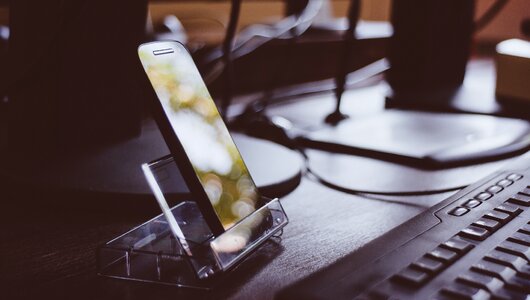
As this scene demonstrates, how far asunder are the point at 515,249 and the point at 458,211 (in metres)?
0.08

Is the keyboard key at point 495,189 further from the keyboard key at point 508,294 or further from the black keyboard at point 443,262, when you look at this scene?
the keyboard key at point 508,294

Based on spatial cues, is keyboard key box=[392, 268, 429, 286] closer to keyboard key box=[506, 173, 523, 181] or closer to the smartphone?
the smartphone

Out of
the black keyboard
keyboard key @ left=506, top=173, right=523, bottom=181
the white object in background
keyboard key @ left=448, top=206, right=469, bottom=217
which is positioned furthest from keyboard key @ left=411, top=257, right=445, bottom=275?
the white object in background

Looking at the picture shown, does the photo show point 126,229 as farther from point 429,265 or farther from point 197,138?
point 429,265

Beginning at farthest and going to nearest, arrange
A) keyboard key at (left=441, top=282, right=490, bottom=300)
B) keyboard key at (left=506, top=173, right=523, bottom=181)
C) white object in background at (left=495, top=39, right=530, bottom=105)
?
white object in background at (left=495, top=39, right=530, bottom=105), keyboard key at (left=506, top=173, right=523, bottom=181), keyboard key at (left=441, top=282, right=490, bottom=300)

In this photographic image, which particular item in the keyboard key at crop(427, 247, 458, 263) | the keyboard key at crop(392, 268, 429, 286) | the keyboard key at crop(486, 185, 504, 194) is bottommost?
the keyboard key at crop(486, 185, 504, 194)

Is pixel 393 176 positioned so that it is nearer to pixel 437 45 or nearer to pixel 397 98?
pixel 397 98

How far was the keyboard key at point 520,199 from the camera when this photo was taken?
0.47m

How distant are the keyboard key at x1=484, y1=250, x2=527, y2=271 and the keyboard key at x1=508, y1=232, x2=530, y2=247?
27 millimetres

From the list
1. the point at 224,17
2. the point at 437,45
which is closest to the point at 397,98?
the point at 437,45

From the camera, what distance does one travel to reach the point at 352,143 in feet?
2.49

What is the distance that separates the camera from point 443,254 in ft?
1.19

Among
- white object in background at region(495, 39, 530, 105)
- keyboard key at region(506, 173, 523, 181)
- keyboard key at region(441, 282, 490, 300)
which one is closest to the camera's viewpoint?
keyboard key at region(441, 282, 490, 300)

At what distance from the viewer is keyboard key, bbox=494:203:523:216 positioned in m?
0.44
